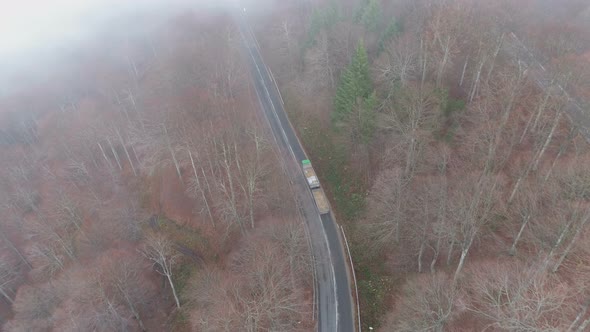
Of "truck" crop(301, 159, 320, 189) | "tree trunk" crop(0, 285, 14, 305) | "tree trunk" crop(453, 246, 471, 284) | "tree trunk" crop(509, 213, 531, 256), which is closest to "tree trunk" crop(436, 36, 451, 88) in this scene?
"tree trunk" crop(509, 213, 531, 256)

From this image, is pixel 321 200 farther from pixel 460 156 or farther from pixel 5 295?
pixel 5 295

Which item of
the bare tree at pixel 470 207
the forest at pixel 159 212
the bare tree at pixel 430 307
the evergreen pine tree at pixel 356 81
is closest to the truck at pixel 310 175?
the forest at pixel 159 212

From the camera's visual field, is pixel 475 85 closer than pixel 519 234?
No

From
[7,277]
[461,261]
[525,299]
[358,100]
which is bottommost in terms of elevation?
[461,261]

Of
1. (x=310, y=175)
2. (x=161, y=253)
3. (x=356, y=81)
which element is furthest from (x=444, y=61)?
(x=161, y=253)

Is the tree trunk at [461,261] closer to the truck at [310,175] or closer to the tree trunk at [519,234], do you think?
the tree trunk at [519,234]

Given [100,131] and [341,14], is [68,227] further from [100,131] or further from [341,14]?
[341,14]
